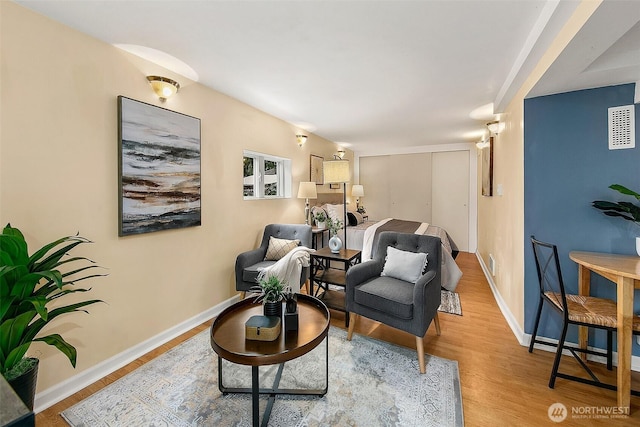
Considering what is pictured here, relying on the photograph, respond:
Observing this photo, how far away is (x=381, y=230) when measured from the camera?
13.5 ft

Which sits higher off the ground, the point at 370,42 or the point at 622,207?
the point at 370,42

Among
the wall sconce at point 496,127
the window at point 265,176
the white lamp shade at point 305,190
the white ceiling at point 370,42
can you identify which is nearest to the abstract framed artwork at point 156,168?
the white ceiling at point 370,42

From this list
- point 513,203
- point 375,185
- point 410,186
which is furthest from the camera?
point 375,185

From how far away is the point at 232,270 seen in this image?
3.10 metres

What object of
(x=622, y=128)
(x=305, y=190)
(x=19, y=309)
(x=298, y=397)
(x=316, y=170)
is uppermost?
(x=316, y=170)

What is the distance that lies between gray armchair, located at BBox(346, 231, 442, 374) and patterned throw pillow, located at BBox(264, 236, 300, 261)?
3.31 ft

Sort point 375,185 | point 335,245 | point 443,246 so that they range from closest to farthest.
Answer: point 335,245 → point 443,246 → point 375,185

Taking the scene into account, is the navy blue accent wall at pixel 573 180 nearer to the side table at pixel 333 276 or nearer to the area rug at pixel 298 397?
the area rug at pixel 298 397

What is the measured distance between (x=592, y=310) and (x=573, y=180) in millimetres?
983

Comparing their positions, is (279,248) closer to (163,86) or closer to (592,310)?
(163,86)

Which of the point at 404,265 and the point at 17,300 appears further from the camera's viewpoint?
the point at 404,265

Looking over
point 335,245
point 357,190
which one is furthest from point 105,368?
point 357,190

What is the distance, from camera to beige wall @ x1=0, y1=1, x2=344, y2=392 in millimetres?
1570

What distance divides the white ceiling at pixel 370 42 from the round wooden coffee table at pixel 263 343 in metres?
1.89
